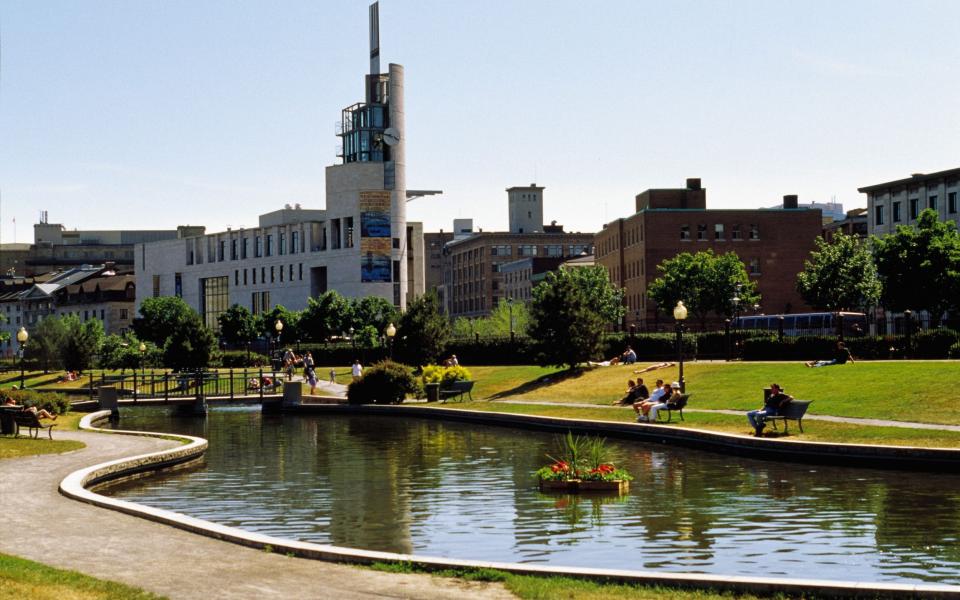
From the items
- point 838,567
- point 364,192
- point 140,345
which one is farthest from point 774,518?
point 364,192

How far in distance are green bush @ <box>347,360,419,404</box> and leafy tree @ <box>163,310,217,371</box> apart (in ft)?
86.2

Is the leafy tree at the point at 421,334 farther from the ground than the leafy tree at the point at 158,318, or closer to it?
closer to it

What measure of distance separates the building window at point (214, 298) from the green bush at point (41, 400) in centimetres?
13868

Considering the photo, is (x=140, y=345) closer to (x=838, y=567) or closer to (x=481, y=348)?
(x=481, y=348)

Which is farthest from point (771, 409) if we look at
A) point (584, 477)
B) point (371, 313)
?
point (371, 313)

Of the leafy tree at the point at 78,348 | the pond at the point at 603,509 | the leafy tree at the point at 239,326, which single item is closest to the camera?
the pond at the point at 603,509

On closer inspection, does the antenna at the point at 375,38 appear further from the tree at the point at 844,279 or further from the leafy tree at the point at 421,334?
the leafy tree at the point at 421,334

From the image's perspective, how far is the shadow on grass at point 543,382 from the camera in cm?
6047

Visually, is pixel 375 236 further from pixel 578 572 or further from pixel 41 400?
pixel 578 572

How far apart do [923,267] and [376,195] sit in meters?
85.6

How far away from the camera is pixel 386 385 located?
56812mm

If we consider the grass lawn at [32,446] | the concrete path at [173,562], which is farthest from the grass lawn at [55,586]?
the grass lawn at [32,446]

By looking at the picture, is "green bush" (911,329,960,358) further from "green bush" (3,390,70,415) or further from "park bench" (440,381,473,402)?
"green bush" (3,390,70,415)

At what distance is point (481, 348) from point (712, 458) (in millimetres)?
52617
